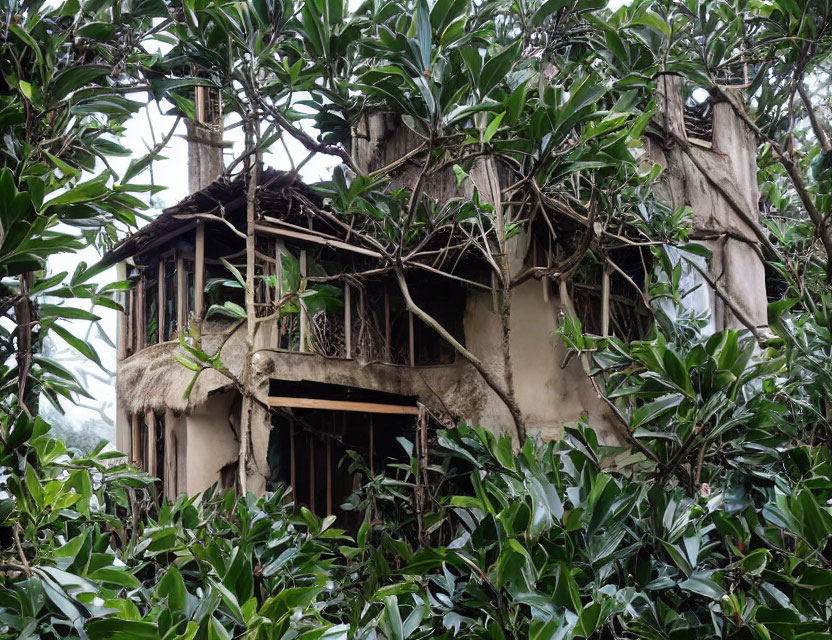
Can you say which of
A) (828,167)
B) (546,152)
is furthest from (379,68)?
(828,167)

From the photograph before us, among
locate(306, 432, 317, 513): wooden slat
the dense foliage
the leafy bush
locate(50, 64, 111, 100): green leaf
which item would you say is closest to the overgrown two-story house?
locate(306, 432, 317, 513): wooden slat

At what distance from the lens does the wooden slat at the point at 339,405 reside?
7084 millimetres

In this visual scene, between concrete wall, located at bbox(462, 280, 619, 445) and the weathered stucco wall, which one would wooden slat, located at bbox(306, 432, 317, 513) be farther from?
the weathered stucco wall

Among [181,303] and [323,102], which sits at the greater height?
[323,102]

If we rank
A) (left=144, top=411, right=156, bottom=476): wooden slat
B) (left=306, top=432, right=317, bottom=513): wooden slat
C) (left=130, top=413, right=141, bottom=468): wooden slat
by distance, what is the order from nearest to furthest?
(left=144, top=411, right=156, bottom=476): wooden slat → (left=130, top=413, right=141, bottom=468): wooden slat → (left=306, top=432, right=317, bottom=513): wooden slat

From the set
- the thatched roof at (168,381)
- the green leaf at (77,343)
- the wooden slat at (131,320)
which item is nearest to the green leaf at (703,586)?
the green leaf at (77,343)

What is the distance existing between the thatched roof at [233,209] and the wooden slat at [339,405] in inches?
62.4

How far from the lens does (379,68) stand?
148 inches

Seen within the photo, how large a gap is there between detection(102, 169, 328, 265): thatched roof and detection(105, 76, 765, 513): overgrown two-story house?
2 centimetres

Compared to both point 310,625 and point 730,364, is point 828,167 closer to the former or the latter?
point 730,364

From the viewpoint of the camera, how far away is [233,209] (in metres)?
7.13

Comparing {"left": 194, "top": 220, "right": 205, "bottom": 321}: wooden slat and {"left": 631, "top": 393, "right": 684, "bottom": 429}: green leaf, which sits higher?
{"left": 194, "top": 220, "right": 205, "bottom": 321}: wooden slat

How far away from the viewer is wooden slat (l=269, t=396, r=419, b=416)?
23.2 ft

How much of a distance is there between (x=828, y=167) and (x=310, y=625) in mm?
3447
